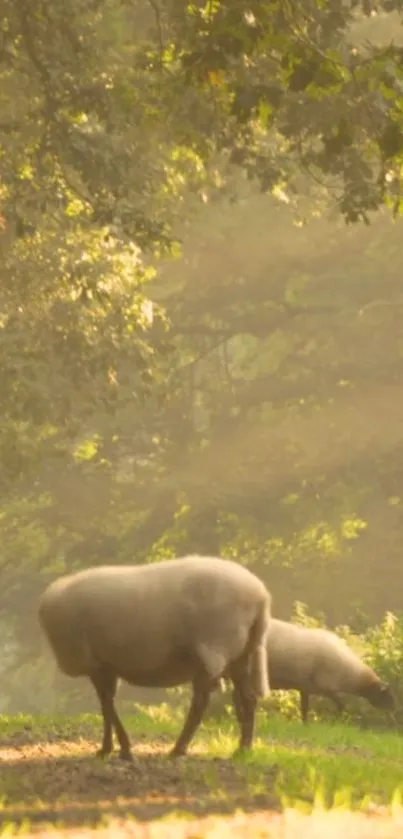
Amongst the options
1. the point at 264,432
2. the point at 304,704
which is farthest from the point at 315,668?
the point at 264,432

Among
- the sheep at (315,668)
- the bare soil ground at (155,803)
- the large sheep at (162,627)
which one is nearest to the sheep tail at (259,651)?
the large sheep at (162,627)

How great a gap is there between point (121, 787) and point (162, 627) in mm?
A: 1566

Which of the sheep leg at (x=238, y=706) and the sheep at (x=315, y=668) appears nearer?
the sheep leg at (x=238, y=706)

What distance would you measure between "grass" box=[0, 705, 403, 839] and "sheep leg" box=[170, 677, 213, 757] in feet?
0.55

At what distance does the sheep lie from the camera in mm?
15516

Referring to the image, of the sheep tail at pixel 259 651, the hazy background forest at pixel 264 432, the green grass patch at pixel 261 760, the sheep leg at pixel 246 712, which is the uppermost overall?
the hazy background forest at pixel 264 432

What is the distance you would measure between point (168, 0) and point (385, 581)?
27584 millimetres

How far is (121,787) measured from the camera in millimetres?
7766

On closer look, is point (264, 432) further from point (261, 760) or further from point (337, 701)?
point (261, 760)

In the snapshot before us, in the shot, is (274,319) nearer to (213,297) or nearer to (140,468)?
(213,297)

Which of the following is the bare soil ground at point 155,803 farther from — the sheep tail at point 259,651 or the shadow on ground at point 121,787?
the sheep tail at point 259,651

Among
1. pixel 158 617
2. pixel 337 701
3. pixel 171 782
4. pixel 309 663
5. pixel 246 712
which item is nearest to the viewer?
pixel 171 782

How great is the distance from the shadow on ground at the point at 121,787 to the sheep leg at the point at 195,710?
10cm

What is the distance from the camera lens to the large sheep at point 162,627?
912 cm
